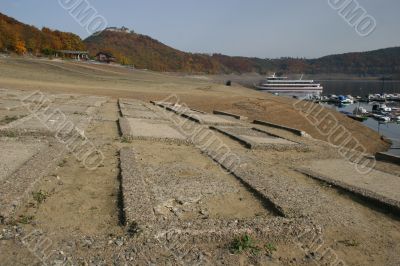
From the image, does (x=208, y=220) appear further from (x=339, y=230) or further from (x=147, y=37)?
(x=147, y=37)

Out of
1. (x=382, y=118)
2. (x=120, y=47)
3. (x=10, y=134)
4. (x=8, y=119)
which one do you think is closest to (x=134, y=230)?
(x=10, y=134)

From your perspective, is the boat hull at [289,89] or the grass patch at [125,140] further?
the boat hull at [289,89]

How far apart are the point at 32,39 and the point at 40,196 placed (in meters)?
79.2

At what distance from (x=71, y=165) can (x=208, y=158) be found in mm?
3893

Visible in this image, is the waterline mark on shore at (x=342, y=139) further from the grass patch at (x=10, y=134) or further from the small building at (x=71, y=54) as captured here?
the small building at (x=71, y=54)

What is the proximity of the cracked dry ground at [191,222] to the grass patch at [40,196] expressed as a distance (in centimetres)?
8

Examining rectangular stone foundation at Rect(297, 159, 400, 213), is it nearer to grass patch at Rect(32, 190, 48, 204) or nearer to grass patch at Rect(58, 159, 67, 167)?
grass patch at Rect(58, 159, 67, 167)

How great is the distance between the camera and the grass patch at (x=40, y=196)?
21.0ft

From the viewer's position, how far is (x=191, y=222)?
580 centimetres

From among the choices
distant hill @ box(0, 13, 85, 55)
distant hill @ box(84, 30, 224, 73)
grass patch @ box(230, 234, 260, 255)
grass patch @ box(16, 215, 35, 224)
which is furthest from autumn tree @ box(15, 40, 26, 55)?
grass patch @ box(230, 234, 260, 255)

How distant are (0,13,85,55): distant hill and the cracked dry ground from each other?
70711mm

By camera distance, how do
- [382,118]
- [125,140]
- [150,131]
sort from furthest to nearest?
[382,118]
[150,131]
[125,140]

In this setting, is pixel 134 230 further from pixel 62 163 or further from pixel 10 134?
pixel 10 134

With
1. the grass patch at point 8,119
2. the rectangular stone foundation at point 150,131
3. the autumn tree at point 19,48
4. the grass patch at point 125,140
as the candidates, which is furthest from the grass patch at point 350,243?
the autumn tree at point 19,48
